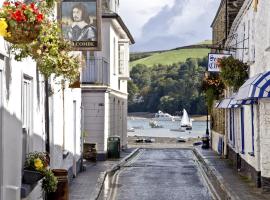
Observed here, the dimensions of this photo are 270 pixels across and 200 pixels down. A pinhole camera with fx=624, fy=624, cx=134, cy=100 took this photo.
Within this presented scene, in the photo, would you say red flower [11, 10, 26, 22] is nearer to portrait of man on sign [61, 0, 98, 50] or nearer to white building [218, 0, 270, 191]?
portrait of man on sign [61, 0, 98, 50]

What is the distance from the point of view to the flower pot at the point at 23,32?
8969mm

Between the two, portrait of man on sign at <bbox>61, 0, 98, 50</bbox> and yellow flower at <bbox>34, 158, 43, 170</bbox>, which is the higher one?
portrait of man on sign at <bbox>61, 0, 98, 50</bbox>

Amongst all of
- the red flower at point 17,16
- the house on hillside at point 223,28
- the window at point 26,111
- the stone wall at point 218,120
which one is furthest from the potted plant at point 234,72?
the red flower at point 17,16

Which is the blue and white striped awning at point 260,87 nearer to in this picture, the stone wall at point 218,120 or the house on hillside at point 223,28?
the house on hillside at point 223,28

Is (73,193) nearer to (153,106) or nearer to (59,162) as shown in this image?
(59,162)

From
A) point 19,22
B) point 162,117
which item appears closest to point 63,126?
point 19,22

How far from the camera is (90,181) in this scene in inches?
805

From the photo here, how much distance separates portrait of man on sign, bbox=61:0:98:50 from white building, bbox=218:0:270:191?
15.0 ft

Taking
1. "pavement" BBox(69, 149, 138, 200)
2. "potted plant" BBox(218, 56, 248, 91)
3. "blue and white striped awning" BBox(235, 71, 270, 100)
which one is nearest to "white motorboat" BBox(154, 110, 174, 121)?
"pavement" BBox(69, 149, 138, 200)

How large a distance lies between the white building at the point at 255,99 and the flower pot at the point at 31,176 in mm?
7339

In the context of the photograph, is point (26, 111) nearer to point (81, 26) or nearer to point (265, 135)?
point (81, 26)

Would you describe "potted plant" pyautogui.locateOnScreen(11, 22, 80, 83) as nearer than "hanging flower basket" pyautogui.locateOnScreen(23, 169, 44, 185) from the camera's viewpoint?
Yes

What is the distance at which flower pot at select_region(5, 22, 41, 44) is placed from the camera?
8.97 meters

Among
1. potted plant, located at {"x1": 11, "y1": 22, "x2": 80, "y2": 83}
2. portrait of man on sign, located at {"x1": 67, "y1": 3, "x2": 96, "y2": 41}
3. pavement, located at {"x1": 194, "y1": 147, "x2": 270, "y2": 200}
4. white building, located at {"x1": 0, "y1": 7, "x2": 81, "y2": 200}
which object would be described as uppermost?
portrait of man on sign, located at {"x1": 67, "y1": 3, "x2": 96, "y2": 41}
